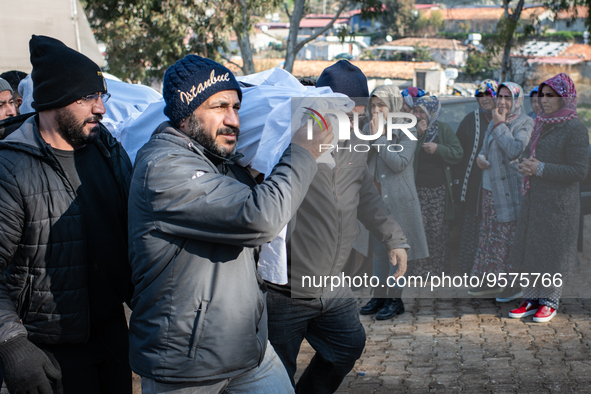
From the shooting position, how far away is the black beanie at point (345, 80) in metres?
3.10

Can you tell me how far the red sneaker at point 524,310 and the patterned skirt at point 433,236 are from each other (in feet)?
6.81

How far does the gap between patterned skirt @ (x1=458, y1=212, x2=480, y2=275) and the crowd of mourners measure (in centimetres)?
1

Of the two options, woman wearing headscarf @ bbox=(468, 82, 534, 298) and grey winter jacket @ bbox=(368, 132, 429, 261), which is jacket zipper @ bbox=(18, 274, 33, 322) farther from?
woman wearing headscarf @ bbox=(468, 82, 534, 298)

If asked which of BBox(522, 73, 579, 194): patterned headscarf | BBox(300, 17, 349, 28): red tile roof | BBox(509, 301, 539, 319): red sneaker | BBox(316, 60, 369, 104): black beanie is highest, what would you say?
BBox(316, 60, 369, 104): black beanie

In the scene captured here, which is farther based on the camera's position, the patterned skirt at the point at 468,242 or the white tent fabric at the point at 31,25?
the white tent fabric at the point at 31,25

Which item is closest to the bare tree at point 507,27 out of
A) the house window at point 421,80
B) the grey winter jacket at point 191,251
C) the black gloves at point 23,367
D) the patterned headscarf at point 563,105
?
the patterned headscarf at point 563,105

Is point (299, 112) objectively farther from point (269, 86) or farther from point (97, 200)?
point (97, 200)

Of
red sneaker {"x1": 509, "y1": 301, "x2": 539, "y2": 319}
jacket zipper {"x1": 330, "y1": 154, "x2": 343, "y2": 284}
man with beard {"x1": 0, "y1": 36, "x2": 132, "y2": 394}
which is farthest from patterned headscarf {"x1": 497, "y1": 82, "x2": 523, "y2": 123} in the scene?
man with beard {"x1": 0, "y1": 36, "x2": 132, "y2": 394}

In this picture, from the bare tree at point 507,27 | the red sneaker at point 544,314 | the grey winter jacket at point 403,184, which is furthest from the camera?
the bare tree at point 507,27

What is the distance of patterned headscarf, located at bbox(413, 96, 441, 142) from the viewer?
300 cm

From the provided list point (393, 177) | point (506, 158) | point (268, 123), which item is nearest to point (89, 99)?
point (268, 123)

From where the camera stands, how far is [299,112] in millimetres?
2332

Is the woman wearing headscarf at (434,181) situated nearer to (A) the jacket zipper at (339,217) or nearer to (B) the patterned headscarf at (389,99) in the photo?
(B) the patterned headscarf at (389,99)

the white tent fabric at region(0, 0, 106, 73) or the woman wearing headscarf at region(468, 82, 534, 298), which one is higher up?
the white tent fabric at region(0, 0, 106, 73)
